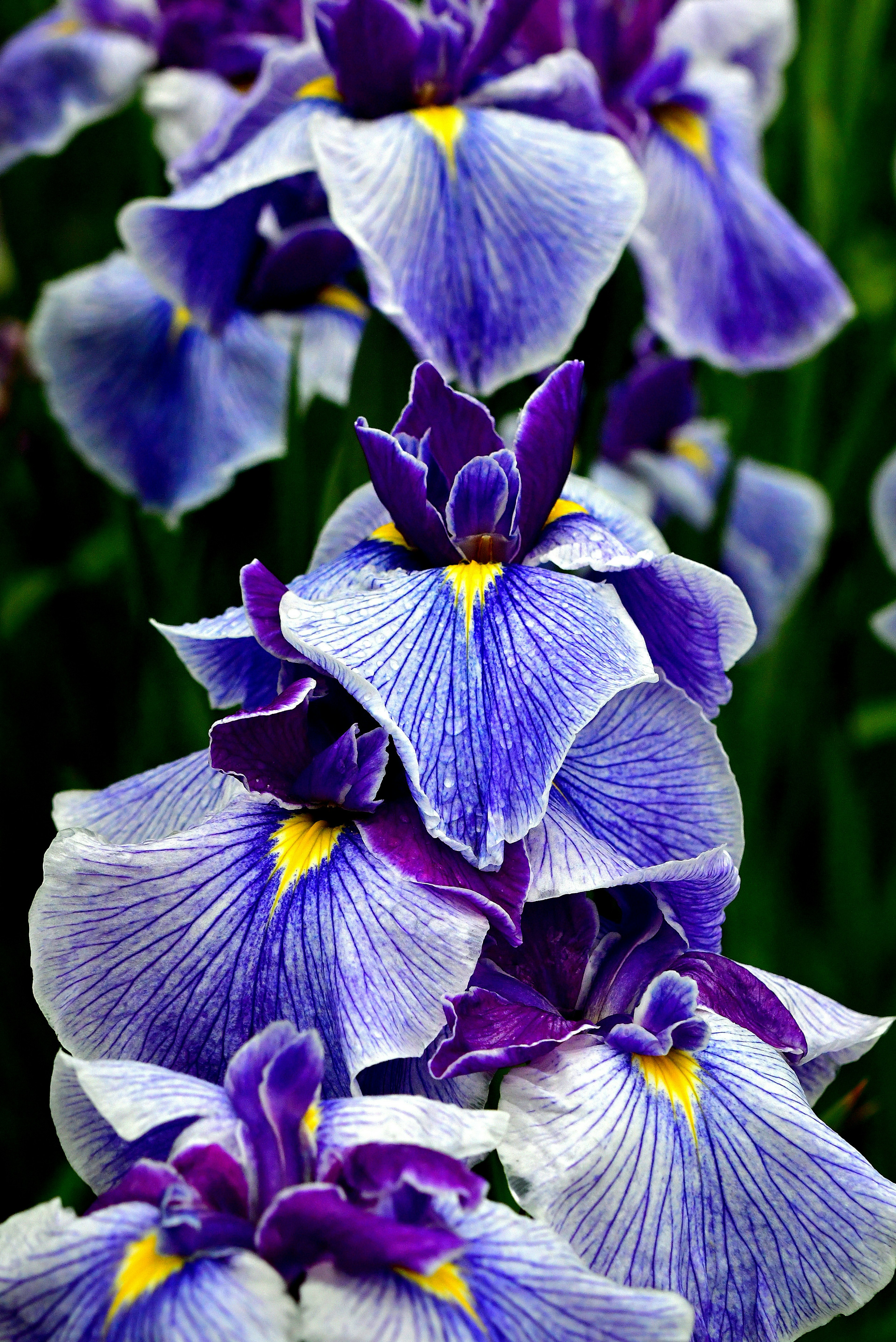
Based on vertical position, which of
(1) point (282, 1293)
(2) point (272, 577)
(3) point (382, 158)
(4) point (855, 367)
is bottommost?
(4) point (855, 367)

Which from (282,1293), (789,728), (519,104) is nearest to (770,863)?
(789,728)

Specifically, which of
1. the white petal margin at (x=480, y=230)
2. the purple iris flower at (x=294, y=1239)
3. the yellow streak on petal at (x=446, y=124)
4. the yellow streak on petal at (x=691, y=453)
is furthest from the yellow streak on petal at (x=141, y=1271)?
the yellow streak on petal at (x=691, y=453)

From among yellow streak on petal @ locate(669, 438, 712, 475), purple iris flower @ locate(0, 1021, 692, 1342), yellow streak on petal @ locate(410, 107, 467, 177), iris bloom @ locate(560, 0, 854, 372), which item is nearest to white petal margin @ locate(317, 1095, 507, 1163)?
purple iris flower @ locate(0, 1021, 692, 1342)

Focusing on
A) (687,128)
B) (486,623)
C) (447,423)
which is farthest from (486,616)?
(687,128)

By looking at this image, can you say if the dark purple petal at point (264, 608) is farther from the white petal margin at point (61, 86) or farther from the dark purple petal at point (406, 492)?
the white petal margin at point (61, 86)

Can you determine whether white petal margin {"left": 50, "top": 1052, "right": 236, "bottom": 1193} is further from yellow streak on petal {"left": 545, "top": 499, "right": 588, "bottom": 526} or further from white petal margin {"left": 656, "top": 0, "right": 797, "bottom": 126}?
white petal margin {"left": 656, "top": 0, "right": 797, "bottom": 126}

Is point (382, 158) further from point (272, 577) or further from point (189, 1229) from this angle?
point (189, 1229)

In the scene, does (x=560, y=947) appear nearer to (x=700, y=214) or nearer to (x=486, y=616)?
(x=486, y=616)
